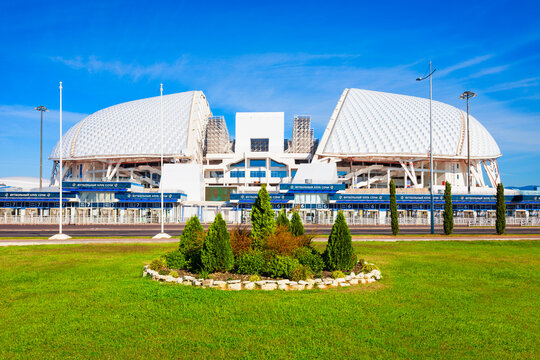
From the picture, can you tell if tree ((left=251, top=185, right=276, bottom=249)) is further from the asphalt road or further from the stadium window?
the stadium window

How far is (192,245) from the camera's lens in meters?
15.2

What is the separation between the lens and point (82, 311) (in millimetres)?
9523

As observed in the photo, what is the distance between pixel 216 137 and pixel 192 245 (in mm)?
67691

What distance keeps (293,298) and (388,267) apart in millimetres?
6763

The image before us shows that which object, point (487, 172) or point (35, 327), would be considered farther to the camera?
point (487, 172)

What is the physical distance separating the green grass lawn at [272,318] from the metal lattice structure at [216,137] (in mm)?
67111

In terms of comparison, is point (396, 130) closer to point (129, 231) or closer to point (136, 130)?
point (136, 130)

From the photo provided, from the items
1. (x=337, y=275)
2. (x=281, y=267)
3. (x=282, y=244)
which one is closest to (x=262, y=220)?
(x=282, y=244)

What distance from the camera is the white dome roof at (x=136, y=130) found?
75.9 metres

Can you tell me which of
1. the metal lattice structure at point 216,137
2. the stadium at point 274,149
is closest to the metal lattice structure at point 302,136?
the stadium at point 274,149

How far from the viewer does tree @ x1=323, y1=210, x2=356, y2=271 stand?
1384cm

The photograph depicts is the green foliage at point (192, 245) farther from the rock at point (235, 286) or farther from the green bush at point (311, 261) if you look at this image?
the green bush at point (311, 261)

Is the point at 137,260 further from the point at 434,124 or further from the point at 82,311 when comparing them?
the point at 434,124

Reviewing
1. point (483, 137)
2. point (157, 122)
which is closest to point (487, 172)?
point (483, 137)
